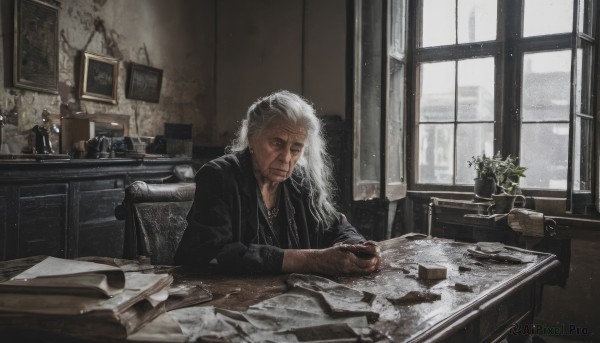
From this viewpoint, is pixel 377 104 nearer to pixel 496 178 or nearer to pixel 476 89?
pixel 476 89

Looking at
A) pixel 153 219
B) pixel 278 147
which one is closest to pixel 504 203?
pixel 278 147

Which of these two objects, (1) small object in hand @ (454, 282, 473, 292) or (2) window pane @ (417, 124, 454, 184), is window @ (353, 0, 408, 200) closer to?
(2) window pane @ (417, 124, 454, 184)

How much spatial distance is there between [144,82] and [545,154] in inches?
159

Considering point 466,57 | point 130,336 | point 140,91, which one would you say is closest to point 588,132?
point 466,57

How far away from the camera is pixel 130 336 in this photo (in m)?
1.02

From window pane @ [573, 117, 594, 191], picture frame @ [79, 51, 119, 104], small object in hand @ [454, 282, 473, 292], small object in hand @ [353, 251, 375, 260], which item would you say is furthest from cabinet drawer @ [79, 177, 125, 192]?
window pane @ [573, 117, 594, 191]

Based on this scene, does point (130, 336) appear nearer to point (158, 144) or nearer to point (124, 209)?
point (124, 209)

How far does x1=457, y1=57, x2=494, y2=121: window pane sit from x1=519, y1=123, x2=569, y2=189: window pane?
1.26ft

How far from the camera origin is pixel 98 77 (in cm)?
474

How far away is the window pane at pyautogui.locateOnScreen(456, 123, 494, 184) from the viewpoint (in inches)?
178

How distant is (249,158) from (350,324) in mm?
1200

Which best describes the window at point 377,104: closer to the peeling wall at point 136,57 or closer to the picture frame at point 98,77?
the peeling wall at point 136,57

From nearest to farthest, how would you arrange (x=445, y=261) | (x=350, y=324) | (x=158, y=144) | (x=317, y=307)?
(x=350, y=324)
(x=317, y=307)
(x=445, y=261)
(x=158, y=144)

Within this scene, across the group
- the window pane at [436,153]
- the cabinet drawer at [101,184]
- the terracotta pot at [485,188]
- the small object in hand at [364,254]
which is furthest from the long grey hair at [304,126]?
the window pane at [436,153]
